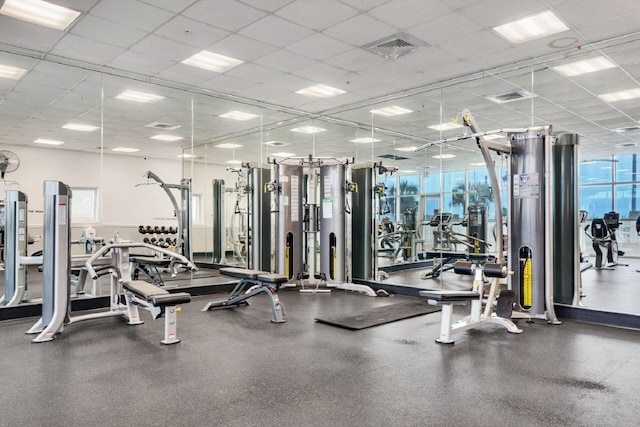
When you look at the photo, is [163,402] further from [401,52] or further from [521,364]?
[401,52]

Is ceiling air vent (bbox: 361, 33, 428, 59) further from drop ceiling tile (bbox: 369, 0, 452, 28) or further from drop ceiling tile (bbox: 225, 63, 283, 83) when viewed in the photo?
drop ceiling tile (bbox: 225, 63, 283, 83)

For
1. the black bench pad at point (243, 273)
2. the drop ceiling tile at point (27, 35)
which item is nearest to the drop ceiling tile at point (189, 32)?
the drop ceiling tile at point (27, 35)

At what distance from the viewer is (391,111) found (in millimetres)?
7879

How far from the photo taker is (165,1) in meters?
4.06

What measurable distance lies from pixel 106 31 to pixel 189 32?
2.80ft

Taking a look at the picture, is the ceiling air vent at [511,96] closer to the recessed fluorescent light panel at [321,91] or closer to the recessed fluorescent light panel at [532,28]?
the recessed fluorescent light panel at [532,28]

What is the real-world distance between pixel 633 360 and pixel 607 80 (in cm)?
452

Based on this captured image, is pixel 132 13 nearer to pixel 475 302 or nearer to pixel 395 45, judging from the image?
pixel 395 45

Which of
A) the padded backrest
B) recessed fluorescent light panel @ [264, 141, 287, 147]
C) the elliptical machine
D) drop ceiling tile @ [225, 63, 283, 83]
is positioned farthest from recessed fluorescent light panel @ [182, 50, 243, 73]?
the padded backrest

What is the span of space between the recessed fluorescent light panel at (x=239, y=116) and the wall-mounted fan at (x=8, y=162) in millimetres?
3219

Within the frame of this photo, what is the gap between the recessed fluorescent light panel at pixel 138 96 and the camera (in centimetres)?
653

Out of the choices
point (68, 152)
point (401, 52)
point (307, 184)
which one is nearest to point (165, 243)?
point (68, 152)

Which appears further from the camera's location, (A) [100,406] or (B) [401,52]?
(B) [401,52]

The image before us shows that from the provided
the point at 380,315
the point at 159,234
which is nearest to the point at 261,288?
the point at 380,315
